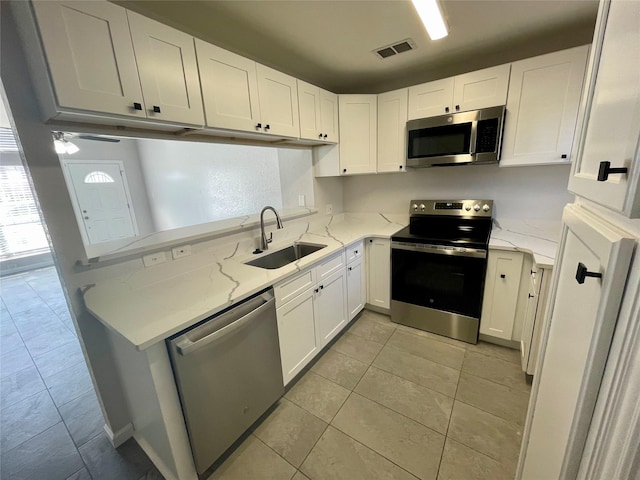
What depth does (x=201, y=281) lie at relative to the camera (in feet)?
5.29

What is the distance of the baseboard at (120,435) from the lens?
1.59 m

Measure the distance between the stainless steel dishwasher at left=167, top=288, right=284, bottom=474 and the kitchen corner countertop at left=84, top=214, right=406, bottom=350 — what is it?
2.8 inches

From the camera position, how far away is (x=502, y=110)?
82.1 inches

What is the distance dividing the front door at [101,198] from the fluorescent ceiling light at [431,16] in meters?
5.10

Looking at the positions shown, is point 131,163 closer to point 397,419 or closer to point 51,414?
point 51,414

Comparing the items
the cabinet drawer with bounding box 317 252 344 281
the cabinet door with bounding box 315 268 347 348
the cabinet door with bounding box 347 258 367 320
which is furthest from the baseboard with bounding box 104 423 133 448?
the cabinet door with bounding box 347 258 367 320

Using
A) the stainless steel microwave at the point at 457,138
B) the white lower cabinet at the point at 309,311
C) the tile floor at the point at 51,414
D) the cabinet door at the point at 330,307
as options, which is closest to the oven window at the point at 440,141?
the stainless steel microwave at the point at 457,138

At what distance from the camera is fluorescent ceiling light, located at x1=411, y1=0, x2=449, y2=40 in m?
1.40

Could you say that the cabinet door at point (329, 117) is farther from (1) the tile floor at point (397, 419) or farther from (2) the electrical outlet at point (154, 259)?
(1) the tile floor at point (397, 419)

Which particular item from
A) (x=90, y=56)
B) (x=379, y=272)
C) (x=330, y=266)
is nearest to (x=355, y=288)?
(x=379, y=272)

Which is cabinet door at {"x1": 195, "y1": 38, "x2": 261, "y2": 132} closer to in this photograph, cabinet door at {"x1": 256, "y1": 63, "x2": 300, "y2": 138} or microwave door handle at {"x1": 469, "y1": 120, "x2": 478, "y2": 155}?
cabinet door at {"x1": 256, "y1": 63, "x2": 300, "y2": 138}

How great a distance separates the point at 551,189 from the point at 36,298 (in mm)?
6273

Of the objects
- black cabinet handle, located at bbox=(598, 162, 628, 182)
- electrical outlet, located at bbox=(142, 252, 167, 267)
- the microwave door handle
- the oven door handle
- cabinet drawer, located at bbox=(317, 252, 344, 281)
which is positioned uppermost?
the microwave door handle

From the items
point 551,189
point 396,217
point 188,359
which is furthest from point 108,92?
point 551,189
